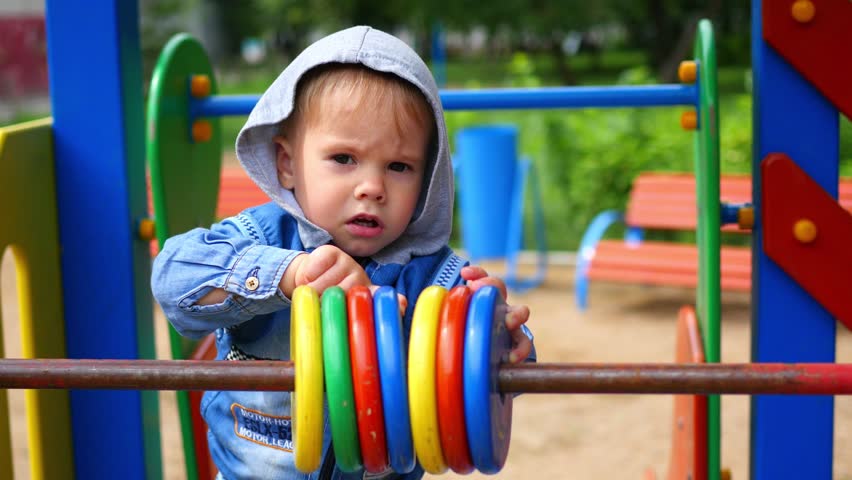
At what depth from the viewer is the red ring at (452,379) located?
1.27 m

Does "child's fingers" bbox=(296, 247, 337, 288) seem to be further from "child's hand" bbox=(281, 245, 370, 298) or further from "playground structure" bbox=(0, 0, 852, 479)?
"playground structure" bbox=(0, 0, 852, 479)

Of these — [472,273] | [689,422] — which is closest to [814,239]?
[689,422]

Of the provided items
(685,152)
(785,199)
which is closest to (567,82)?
(685,152)

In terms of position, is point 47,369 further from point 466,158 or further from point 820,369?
point 466,158

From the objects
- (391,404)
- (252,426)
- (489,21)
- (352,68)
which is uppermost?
(489,21)

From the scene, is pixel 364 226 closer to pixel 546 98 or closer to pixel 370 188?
pixel 370 188

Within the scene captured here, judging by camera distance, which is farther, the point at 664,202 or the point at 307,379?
the point at 664,202

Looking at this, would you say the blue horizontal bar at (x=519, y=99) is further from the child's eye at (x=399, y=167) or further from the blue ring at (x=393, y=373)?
the blue ring at (x=393, y=373)

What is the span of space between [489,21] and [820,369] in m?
20.0

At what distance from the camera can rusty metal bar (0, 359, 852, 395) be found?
1.30 metres

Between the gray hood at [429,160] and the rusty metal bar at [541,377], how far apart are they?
414mm

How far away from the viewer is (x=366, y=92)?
1646 millimetres

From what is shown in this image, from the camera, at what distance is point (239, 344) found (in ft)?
5.95

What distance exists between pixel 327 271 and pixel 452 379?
34 cm
